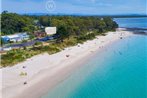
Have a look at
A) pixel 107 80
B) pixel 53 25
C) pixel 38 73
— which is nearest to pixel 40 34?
pixel 53 25

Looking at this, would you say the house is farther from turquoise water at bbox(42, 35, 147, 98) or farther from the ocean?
turquoise water at bbox(42, 35, 147, 98)

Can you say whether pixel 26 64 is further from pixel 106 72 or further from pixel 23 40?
pixel 23 40

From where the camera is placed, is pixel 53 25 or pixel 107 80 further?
pixel 53 25

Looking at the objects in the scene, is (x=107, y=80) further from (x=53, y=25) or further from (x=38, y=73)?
(x=53, y=25)

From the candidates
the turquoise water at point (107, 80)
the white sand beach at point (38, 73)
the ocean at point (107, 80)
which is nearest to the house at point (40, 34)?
the white sand beach at point (38, 73)

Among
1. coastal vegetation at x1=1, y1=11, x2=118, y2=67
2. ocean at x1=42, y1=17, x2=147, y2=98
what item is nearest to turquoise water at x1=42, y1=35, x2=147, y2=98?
ocean at x1=42, y1=17, x2=147, y2=98

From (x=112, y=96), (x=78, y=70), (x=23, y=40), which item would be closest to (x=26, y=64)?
(x=78, y=70)
